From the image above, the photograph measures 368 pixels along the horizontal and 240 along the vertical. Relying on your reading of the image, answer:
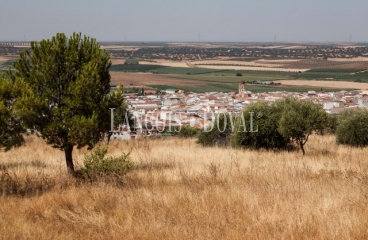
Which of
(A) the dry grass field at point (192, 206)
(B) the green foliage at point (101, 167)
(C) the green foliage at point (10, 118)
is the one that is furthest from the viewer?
(B) the green foliage at point (101, 167)

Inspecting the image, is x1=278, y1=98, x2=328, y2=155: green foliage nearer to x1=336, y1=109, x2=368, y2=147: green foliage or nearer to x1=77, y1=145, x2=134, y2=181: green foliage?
x1=336, y1=109, x2=368, y2=147: green foliage

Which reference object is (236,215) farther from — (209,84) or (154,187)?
Result: (209,84)

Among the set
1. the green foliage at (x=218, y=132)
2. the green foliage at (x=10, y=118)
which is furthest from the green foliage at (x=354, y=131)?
the green foliage at (x=10, y=118)

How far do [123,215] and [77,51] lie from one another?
14.9ft

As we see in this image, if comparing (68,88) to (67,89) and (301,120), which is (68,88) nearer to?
(67,89)

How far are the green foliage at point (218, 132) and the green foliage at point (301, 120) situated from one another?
4.09m

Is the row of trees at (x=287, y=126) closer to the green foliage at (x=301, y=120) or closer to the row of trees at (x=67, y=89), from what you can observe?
the green foliage at (x=301, y=120)

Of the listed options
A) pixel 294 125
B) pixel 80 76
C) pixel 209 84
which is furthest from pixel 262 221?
pixel 209 84

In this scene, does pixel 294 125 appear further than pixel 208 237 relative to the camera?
Yes

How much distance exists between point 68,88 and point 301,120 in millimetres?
9031

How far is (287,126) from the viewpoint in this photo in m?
15.0

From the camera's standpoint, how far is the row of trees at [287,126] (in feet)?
49.5

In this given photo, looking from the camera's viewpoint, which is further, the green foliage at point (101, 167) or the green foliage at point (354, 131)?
the green foliage at point (354, 131)

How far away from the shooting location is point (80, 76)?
8.48m
